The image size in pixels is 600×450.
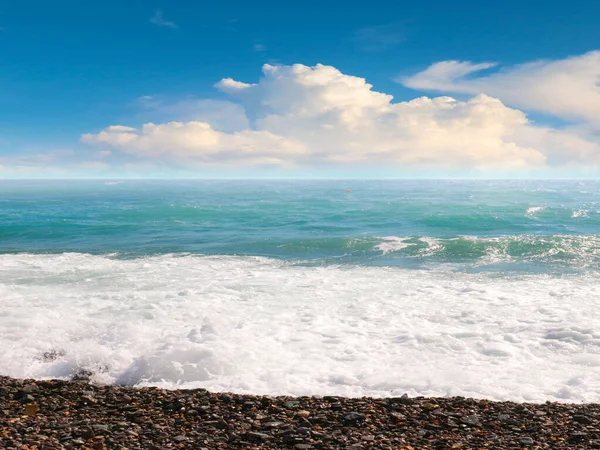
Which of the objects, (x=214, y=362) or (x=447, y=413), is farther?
(x=214, y=362)

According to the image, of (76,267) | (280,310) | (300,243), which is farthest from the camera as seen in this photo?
(300,243)

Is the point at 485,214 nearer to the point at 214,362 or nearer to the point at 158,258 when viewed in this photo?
the point at 158,258

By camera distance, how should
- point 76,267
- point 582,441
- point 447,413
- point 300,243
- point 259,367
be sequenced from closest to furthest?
point 582,441 → point 447,413 → point 259,367 → point 76,267 → point 300,243

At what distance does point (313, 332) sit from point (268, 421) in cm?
500

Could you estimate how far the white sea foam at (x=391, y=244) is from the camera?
2575cm

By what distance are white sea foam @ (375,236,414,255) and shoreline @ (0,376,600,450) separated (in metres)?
17.9

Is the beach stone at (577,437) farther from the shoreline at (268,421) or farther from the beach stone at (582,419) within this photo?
the beach stone at (582,419)

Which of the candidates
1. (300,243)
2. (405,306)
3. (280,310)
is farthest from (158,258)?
(405,306)

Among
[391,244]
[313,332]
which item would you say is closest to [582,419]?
[313,332]

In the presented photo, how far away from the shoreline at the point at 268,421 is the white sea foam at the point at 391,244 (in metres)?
17.9

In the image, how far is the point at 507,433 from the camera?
240 inches

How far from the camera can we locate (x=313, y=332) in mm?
11375

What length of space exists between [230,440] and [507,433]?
391 cm

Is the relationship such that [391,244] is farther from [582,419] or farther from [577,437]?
[577,437]
